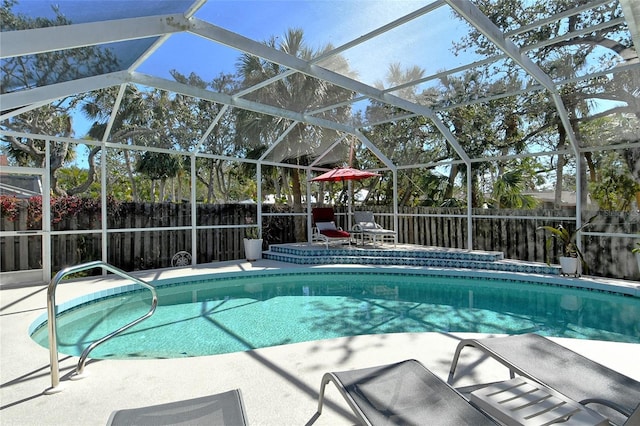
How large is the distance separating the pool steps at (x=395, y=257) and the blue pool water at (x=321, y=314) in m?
0.88

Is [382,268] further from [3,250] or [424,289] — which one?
[3,250]

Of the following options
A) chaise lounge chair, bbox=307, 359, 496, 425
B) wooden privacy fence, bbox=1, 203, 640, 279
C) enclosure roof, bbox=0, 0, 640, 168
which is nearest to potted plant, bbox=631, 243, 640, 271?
wooden privacy fence, bbox=1, 203, 640, 279

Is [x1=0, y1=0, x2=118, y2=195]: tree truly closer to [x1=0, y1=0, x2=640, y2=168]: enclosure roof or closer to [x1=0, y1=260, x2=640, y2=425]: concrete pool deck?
[x1=0, y1=0, x2=640, y2=168]: enclosure roof

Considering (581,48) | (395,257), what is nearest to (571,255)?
(395,257)

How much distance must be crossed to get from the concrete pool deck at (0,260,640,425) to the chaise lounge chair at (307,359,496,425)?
1.30 ft

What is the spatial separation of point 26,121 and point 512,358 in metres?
8.26

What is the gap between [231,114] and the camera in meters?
8.70

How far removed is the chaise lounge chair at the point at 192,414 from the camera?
1.69 metres

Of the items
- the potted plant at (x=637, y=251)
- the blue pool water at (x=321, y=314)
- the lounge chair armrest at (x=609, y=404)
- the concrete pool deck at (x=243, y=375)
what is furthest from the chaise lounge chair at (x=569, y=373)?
the potted plant at (x=637, y=251)

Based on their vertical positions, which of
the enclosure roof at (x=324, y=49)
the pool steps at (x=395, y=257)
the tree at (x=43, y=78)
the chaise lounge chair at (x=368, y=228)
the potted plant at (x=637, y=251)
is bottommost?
the pool steps at (x=395, y=257)

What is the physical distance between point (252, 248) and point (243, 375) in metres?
7.11

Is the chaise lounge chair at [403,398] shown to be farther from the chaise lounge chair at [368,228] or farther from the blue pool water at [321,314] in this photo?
the chaise lounge chair at [368,228]

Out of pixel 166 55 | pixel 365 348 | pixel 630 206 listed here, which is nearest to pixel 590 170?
pixel 630 206

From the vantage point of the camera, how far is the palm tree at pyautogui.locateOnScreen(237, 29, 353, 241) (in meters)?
6.13
